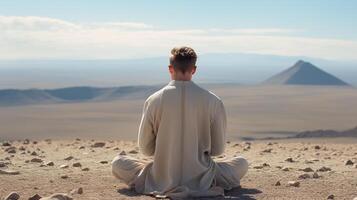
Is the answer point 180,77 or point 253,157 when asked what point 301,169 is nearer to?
point 253,157

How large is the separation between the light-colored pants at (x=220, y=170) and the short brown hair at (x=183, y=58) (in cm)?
115

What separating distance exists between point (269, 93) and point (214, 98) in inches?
4353

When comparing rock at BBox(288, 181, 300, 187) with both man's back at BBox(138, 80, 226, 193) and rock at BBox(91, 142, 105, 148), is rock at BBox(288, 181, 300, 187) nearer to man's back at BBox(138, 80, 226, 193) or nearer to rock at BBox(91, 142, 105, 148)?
man's back at BBox(138, 80, 226, 193)

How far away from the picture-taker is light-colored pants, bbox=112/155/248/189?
6.50 metres

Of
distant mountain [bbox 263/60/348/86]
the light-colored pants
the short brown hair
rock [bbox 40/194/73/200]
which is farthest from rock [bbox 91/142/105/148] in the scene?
distant mountain [bbox 263/60/348/86]

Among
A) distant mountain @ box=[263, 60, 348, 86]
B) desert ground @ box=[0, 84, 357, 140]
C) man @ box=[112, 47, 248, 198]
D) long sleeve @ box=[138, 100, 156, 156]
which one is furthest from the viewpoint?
distant mountain @ box=[263, 60, 348, 86]

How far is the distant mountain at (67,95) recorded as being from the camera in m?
101

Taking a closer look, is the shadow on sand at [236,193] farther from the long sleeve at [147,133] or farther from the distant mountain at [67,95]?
the distant mountain at [67,95]

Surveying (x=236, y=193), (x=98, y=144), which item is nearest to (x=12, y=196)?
(x=236, y=193)

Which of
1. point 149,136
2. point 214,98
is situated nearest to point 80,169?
point 149,136

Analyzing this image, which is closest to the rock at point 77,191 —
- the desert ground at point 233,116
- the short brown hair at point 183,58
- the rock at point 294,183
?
the short brown hair at point 183,58

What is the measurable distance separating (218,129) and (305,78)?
140426 millimetres

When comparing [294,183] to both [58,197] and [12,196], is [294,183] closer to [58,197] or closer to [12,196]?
[58,197]

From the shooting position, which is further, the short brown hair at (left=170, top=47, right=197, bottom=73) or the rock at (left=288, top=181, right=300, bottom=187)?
the rock at (left=288, top=181, right=300, bottom=187)
